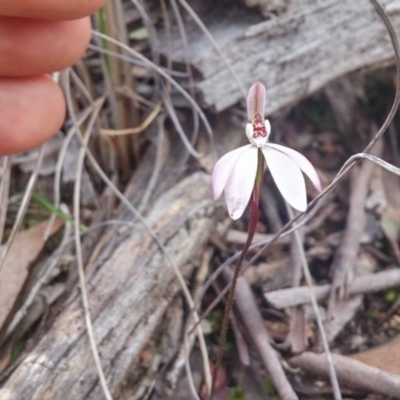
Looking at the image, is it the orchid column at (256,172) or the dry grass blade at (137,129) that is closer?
the orchid column at (256,172)

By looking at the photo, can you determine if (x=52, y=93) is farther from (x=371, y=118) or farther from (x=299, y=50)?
(x=371, y=118)

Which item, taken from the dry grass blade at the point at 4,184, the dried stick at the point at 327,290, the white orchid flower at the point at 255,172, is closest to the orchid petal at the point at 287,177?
the white orchid flower at the point at 255,172

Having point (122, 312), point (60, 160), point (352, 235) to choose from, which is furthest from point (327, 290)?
point (60, 160)

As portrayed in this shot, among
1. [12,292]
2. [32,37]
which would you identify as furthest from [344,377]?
[32,37]

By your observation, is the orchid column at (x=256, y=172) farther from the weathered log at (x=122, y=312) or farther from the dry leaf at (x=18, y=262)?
the dry leaf at (x=18, y=262)

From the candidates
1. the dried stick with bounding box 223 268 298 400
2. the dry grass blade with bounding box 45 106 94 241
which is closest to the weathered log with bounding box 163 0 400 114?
the dry grass blade with bounding box 45 106 94 241

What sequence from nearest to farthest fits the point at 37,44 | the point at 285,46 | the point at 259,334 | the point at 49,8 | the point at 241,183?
the point at 241,183
the point at 49,8
the point at 37,44
the point at 259,334
the point at 285,46

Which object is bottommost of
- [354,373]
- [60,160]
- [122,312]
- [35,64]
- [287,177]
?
[354,373]

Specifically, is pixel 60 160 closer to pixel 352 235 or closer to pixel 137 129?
pixel 137 129
